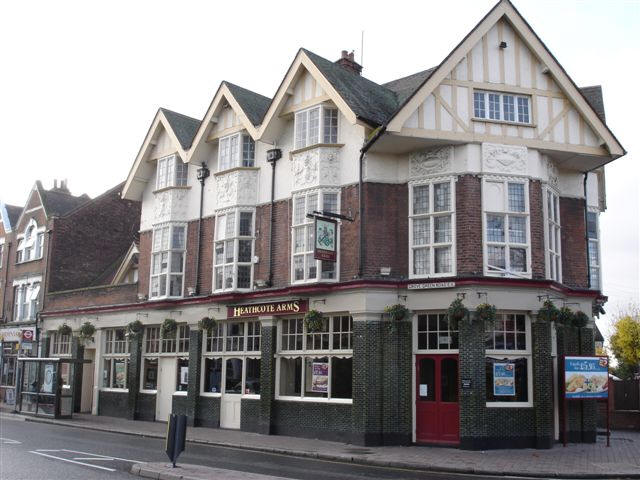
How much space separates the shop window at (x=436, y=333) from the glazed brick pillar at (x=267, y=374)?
17.4 feet

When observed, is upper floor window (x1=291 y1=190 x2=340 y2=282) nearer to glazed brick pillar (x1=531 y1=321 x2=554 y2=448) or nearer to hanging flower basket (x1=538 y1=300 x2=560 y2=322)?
hanging flower basket (x1=538 y1=300 x2=560 y2=322)

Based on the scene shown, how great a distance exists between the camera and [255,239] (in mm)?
25359

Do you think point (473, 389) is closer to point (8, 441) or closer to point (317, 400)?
point (317, 400)

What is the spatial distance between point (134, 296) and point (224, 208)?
23.8ft

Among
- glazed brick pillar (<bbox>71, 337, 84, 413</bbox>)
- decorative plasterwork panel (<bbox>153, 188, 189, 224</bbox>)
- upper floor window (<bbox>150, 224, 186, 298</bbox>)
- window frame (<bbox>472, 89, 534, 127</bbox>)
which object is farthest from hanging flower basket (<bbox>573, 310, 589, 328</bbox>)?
glazed brick pillar (<bbox>71, 337, 84, 413</bbox>)

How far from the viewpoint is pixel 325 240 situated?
21.4 metres

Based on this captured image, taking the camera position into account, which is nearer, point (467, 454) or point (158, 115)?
point (467, 454)

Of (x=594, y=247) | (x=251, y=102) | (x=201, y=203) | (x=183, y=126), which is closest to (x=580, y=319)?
(x=594, y=247)

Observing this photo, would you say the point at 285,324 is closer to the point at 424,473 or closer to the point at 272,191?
the point at 272,191

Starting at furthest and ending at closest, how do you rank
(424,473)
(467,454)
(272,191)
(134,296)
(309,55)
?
(134,296) < (272,191) < (309,55) < (467,454) < (424,473)

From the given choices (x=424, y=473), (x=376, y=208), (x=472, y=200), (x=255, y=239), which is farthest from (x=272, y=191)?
(x=424, y=473)

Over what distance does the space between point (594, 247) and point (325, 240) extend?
398 inches

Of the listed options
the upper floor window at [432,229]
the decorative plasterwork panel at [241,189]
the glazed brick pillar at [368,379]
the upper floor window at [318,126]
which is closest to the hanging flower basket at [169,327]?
the decorative plasterwork panel at [241,189]

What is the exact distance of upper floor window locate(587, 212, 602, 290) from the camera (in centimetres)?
2462
